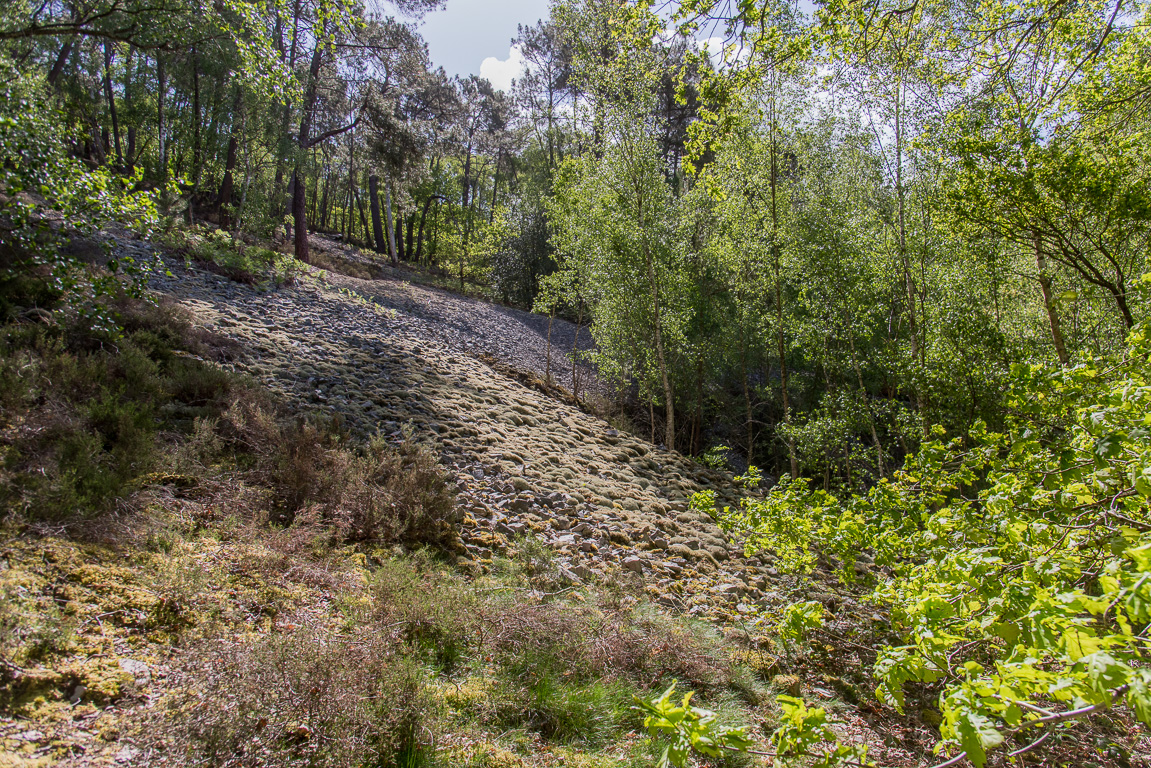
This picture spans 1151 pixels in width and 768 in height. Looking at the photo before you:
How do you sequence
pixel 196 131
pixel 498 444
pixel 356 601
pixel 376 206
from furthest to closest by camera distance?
pixel 376 206
pixel 196 131
pixel 498 444
pixel 356 601

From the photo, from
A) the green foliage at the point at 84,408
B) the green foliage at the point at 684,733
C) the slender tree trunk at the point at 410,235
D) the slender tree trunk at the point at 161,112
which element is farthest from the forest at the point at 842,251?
the slender tree trunk at the point at 410,235

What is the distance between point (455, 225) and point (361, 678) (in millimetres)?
34900

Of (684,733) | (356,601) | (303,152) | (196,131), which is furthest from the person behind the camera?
(303,152)

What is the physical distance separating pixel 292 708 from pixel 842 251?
1067 cm

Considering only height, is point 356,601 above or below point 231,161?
below

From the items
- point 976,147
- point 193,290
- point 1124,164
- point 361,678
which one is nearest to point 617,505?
point 361,678

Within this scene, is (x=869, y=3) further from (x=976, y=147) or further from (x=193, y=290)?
(x=193, y=290)

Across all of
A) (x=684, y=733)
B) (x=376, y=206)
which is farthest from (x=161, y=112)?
(x=684, y=733)

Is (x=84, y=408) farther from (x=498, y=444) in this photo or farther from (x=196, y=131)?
(x=196, y=131)

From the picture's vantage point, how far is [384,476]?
508cm

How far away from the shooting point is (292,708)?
211 cm

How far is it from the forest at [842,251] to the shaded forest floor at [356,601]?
0.67 meters

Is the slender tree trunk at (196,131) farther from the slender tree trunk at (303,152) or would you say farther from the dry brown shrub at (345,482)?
the dry brown shrub at (345,482)

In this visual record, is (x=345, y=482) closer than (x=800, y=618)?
No
